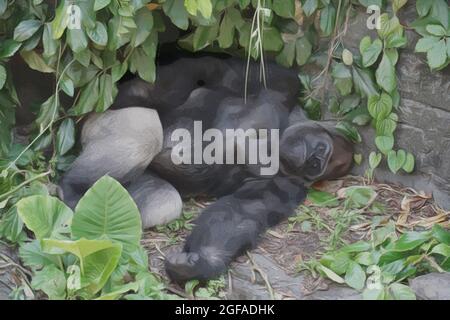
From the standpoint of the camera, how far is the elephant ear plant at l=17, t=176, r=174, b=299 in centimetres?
227

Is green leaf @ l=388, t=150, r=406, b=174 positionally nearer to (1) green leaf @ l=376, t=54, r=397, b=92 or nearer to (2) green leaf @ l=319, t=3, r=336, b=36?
(1) green leaf @ l=376, t=54, r=397, b=92

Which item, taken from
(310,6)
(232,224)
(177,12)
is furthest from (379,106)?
(177,12)

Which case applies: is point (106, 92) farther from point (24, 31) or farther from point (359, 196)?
point (359, 196)

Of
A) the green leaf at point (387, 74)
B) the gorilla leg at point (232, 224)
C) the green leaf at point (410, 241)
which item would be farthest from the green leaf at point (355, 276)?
the green leaf at point (387, 74)

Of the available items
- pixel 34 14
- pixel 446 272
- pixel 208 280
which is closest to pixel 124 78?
pixel 34 14

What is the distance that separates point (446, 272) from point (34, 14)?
5.56 ft

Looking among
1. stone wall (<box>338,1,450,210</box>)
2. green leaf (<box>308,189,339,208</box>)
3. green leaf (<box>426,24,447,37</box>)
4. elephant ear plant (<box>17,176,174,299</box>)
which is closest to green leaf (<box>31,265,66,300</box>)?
elephant ear plant (<box>17,176,174,299</box>)

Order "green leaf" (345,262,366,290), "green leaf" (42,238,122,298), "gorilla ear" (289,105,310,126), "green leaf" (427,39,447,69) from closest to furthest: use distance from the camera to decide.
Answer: "green leaf" (42,238,122,298) < "green leaf" (345,262,366,290) < "green leaf" (427,39,447,69) < "gorilla ear" (289,105,310,126)

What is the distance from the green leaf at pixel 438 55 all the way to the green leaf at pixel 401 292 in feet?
2.66

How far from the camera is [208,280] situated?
98.0 inches

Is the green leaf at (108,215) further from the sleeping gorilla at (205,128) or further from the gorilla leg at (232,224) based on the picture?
the sleeping gorilla at (205,128)

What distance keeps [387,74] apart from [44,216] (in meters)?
1.31

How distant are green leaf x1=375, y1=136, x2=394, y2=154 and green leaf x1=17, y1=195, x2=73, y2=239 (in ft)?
3.87
